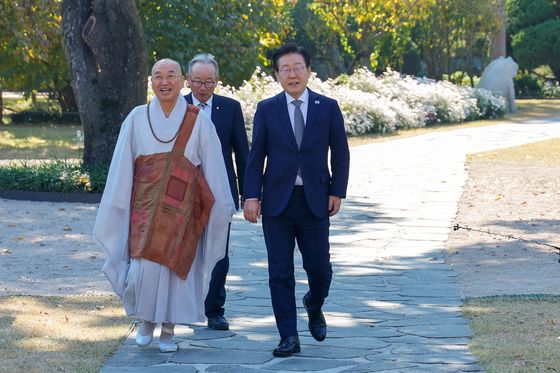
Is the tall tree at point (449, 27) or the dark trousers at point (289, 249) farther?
the tall tree at point (449, 27)

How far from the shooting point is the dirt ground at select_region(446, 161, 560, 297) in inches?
357

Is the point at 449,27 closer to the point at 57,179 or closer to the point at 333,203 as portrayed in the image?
the point at 57,179

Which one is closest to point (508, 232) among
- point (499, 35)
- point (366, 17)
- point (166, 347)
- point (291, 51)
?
point (291, 51)

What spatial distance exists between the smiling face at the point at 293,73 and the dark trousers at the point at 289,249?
0.61 metres

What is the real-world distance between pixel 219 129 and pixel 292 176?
1.10 metres

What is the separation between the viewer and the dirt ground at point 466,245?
893 cm

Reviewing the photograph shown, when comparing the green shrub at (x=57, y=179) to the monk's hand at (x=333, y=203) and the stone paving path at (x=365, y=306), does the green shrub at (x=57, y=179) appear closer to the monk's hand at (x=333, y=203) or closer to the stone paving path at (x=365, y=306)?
the stone paving path at (x=365, y=306)

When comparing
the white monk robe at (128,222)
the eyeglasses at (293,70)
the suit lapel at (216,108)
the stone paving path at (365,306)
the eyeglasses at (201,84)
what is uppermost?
the eyeglasses at (293,70)

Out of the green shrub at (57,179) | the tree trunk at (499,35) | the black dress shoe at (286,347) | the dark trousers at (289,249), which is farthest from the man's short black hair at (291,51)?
the tree trunk at (499,35)

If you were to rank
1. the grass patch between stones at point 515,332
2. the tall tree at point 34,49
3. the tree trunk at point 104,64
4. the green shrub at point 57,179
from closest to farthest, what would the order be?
1. the grass patch between stones at point 515,332
2. the green shrub at point 57,179
3. the tree trunk at point 104,64
4. the tall tree at point 34,49

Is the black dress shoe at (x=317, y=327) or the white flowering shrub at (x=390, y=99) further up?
the white flowering shrub at (x=390, y=99)

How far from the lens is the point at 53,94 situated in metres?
35.3

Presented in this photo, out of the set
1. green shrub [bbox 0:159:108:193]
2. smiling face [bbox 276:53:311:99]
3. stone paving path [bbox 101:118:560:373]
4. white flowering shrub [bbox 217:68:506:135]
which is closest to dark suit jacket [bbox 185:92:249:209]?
smiling face [bbox 276:53:311:99]

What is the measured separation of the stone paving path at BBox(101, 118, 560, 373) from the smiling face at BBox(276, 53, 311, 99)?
1.61 m
